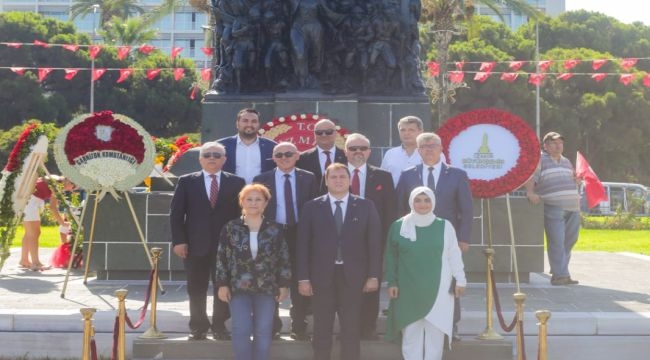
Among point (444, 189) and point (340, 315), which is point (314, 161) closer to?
point (444, 189)

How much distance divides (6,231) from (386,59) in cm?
519

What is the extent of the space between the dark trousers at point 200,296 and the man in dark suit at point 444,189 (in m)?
1.67

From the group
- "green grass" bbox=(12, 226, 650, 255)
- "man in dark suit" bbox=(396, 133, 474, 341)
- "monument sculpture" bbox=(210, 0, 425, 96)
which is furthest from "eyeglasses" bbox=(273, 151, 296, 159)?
"green grass" bbox=(12, 226, 650, 255)

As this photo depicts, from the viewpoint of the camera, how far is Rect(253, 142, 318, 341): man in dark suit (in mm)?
7219

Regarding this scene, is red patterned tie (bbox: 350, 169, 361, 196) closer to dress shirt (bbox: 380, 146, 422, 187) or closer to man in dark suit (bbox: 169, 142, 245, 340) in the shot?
dress shirt (bbox: 380, 146, 422, 187)

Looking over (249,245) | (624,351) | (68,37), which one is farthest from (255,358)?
(68,37)

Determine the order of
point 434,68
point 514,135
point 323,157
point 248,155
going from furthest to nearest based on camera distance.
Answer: point 434,68 → point 514,135 → point 248,155 → point 323,157

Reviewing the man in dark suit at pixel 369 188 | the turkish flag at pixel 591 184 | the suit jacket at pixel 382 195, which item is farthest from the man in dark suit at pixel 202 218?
the turkish flag at pixel 591 184

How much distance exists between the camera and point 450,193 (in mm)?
7156

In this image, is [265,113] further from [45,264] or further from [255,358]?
[255,358]

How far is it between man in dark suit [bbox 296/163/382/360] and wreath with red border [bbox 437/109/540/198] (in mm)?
2497

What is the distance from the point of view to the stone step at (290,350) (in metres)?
7.13

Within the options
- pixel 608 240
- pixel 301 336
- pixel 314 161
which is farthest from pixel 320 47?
pixel 608 240

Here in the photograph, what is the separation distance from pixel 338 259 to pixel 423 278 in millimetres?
649
